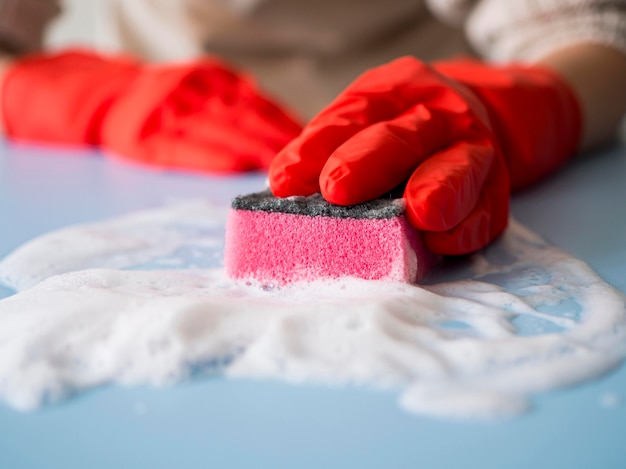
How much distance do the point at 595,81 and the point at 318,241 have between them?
0.88m

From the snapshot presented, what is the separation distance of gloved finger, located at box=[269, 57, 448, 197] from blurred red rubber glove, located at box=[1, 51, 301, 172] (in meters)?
0.45

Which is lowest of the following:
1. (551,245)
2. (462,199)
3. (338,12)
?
(551,245)

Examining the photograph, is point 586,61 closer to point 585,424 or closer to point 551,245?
point 551,245

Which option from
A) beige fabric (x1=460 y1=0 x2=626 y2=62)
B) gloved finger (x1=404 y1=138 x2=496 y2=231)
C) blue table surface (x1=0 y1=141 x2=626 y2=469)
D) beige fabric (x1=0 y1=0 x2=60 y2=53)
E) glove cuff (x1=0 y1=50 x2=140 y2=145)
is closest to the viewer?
blue table surface (x1=0 y1=141 x2=626 y2=469)

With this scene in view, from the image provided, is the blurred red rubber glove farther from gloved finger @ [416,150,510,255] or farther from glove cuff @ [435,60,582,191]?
gloved finger @ [416,150,510,255]

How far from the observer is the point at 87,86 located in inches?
59.6

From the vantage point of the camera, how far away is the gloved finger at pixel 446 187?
0.63 metres

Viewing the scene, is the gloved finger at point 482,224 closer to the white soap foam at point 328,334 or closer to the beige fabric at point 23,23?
the white soap foam at point 328,334

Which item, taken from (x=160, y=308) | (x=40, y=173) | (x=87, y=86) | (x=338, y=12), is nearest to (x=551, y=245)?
(x=160, y=308)

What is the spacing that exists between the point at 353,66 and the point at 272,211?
1.36 metres

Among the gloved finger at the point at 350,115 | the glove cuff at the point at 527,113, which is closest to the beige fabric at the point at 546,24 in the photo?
the glove cuff at the point at 527,113

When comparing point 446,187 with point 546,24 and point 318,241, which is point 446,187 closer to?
point 318,241

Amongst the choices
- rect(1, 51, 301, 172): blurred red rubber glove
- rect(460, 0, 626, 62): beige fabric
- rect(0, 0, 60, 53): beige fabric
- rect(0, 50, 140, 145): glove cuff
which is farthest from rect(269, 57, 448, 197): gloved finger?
rect(0, 0, 60, 53): beige fabric

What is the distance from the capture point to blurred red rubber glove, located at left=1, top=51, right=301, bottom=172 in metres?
1.27
